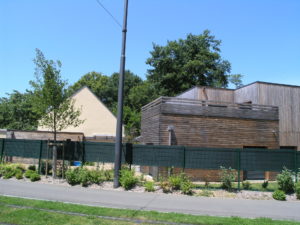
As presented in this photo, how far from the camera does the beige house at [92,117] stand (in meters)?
31.9

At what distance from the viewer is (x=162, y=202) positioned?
365 inches

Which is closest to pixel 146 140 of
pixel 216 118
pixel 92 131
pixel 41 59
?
pixel 216 118

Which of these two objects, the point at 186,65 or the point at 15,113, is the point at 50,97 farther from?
the point at 15,113

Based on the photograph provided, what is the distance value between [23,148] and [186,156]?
9444 millimetres

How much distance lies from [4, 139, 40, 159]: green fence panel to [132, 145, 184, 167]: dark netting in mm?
5769

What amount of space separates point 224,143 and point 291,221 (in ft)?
31.5

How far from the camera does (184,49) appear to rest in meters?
44.1

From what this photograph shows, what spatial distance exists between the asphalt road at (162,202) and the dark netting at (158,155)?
2562 millimetres

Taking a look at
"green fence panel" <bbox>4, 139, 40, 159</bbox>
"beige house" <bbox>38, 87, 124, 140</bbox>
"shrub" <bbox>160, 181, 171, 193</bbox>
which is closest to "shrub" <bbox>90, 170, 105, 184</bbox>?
"shrub" <bbox>160, 181, 171, 193</bbox>

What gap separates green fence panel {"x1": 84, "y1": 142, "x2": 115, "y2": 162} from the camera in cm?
1384

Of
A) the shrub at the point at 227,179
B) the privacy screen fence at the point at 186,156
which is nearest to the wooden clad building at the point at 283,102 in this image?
the privacy screen fence at the point at 186,156

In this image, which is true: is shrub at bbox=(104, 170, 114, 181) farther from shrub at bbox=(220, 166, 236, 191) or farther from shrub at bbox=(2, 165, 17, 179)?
shrub at bbox=(220, 166, 236, 191)

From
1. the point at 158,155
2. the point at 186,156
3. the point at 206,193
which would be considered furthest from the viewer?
the point at 158,155

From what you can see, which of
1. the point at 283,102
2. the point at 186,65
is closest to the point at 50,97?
the point at 283,102
